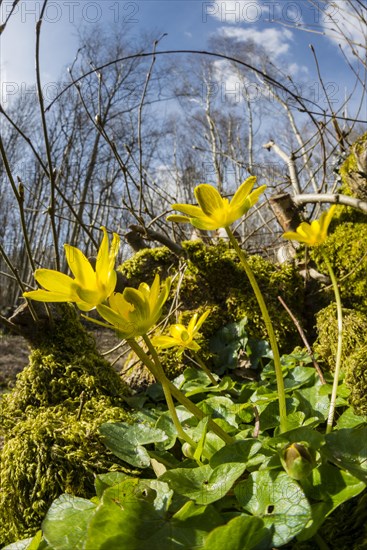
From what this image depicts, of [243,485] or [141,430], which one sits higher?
[141,430]

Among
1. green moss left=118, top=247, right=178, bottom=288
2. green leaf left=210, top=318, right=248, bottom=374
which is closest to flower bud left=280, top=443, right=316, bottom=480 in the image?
green leaf left=210, top=318, right=248, bottom=374

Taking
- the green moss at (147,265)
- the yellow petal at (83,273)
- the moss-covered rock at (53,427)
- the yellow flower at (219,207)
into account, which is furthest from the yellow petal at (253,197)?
the green moss at (147,265)

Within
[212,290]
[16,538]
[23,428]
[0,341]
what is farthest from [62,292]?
[0,341]

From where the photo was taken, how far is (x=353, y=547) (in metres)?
0.85

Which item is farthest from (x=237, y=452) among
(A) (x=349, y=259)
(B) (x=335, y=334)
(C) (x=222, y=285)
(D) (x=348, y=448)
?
(A) (x=349, y=259)

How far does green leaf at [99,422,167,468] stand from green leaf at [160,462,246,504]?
18cm

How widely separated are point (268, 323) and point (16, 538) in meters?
0.84

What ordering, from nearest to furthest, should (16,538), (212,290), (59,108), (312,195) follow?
(16,538)
(212,290)
(312,195)
(59,108)

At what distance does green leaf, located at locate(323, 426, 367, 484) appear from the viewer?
772mm

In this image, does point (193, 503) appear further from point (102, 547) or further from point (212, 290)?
point (212, 290)

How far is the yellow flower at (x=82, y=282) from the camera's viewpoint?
2.47 ft

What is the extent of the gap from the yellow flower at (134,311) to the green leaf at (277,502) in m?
0.35

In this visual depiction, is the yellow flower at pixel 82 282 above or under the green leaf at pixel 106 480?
above

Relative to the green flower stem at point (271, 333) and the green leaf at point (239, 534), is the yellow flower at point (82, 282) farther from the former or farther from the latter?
the green leaf at point (239, 534)
